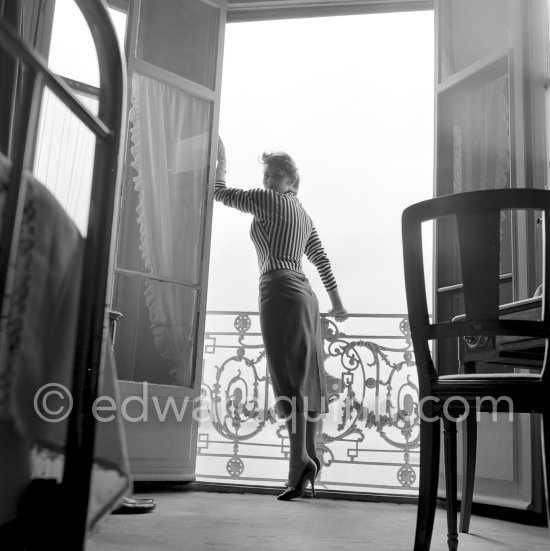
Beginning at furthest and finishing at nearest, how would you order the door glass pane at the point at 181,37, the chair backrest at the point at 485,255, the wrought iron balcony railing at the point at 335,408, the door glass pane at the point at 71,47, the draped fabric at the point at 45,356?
the wrought iron balcony railing at the point at 335,408 → the door glass pane at the point at 181,37 → the door glass pane at the point at 71,47 → the chair backrest at the point at 485,255 → the draped fabric at the point at 45,356

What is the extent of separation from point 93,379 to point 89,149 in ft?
1.25

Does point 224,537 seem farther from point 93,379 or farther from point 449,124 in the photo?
point 449,124

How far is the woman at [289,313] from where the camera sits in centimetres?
305

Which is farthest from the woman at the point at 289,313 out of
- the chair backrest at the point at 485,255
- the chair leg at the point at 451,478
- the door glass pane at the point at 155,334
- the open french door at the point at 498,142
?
the chair backrest at the point at 485,255

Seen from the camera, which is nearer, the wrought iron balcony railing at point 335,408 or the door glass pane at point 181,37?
the door glass pane at point 181,37

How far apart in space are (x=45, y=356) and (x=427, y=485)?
1032 millimetres

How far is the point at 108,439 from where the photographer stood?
1.06 metres

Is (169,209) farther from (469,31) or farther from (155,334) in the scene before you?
(469,31)

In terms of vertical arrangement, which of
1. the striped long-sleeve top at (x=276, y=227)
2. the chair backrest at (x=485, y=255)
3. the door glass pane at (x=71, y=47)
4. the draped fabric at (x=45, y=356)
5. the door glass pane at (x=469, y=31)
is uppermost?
the door glass pane at (x=469, y=31)

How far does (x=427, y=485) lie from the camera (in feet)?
5.44

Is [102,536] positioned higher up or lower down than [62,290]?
lower down


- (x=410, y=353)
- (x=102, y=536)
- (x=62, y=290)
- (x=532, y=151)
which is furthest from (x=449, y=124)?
(x=62, y=290)

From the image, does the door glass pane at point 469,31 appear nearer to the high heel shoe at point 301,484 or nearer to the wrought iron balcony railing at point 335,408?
the wrought iron balcony railing at point 335,408

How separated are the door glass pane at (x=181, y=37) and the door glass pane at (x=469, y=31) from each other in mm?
1181
